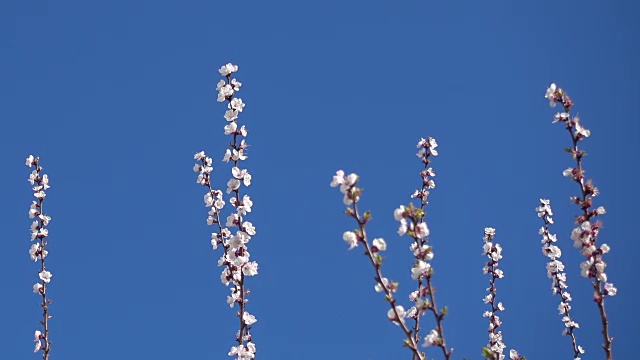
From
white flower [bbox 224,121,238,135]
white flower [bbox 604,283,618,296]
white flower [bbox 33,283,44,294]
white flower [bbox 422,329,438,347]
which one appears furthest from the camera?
white flower [bbox 33,283,44,294]

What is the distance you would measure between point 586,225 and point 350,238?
2402 mm

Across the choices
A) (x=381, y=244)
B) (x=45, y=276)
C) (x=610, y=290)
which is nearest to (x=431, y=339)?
(x=381, y=244)

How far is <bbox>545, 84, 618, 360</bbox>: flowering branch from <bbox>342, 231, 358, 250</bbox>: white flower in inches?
90.4

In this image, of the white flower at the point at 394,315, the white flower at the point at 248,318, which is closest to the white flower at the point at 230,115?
the white flower at the point at 248,318

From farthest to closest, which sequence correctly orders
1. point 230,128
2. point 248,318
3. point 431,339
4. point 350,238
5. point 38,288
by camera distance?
1. point 38,288
2. point 230,128
3. point 248,318
4. point 350,238
5. point 431,339

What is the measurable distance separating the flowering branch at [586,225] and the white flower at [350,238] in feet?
7.53

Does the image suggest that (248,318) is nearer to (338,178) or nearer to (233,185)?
(233,185)

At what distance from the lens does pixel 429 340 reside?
5.58m

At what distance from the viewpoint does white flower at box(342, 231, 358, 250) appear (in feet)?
19.4

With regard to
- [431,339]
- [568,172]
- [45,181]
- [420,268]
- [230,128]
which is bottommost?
[431,339]

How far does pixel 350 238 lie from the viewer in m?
5.93

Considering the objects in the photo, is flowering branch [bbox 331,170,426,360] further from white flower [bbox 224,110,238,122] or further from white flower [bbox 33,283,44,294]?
white flower [bbox 33,283,44,294]

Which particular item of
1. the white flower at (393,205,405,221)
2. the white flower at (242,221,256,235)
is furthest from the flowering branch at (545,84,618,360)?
the white flower at (242,221,256,235)

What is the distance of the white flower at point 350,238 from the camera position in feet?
19.4
